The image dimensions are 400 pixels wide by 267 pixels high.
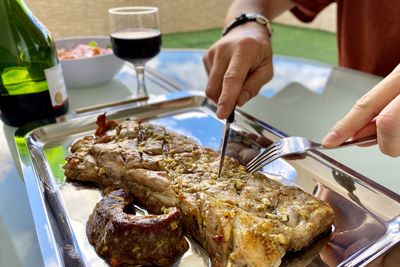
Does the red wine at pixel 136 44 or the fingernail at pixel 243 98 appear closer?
the fingernail at pixel 243 98

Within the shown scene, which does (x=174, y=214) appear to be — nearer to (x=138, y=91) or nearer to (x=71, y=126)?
(x=71, y=126)

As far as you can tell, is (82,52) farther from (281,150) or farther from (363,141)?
(363,141)

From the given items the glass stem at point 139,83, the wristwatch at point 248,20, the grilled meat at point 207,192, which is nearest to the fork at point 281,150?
the grilled meat at point 207,192

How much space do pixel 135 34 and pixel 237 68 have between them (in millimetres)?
498

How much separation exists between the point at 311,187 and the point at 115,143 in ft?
1.65

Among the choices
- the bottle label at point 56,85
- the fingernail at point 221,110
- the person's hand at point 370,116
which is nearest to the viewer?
the person's hand at point 370,116

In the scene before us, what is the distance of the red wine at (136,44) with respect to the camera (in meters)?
1.47

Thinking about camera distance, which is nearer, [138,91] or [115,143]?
[115,143]

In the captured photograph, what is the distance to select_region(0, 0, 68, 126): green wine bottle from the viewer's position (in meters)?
1.33

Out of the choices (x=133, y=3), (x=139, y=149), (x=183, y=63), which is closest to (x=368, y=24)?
(x=183, y=63)

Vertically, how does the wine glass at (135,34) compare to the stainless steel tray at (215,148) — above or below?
above

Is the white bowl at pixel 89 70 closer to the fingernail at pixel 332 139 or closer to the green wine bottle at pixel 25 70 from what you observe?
the green wine bottle at pixel 25 70

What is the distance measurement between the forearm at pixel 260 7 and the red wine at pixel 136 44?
320mm

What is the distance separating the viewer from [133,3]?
2.64 metres
